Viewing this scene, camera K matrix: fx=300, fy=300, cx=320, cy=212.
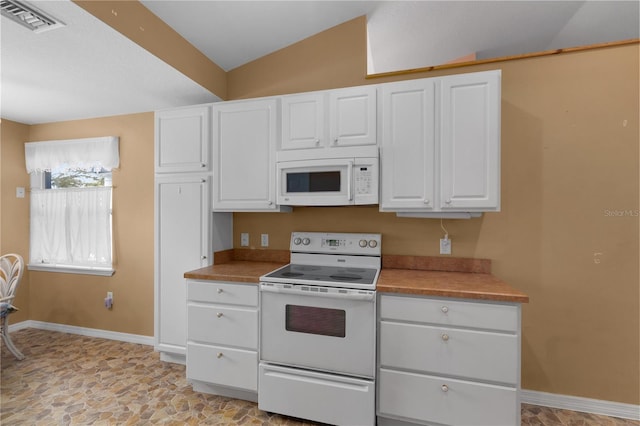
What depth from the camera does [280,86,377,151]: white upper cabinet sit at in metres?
2.16

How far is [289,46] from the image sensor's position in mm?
2707

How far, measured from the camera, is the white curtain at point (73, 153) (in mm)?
3256

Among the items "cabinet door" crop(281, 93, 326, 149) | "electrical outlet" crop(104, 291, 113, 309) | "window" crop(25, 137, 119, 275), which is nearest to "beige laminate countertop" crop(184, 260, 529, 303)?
"cabinet door" crop(281, 93, 326, 149)

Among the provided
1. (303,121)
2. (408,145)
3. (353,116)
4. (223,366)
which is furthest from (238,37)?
(223,366)

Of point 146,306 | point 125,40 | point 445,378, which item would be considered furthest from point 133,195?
point 445,378

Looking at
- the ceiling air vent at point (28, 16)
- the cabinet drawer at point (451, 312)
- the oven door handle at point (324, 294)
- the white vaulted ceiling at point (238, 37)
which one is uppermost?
the white vaulted ceiling at point (238, 37)

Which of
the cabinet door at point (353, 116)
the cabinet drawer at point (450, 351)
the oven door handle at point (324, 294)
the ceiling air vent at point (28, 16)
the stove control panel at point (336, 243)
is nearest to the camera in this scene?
the ceiling air vent at point (28, 16)

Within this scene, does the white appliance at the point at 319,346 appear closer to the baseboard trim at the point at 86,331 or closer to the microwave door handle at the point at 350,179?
the microwave door handle at the point at 350,179

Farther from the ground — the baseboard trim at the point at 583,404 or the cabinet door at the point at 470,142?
the cabinet door at the point at 470,142

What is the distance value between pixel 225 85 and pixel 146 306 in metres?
2.43

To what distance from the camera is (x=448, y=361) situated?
176cm

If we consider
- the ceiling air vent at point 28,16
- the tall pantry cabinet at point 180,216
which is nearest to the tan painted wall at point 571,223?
the tall pantry cabinet at point 180,216

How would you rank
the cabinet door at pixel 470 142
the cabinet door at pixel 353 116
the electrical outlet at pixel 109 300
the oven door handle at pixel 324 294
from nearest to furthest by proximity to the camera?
the oven door handle at pixel 324 294
the cabinet door at pixel 470 142
the cabinet door at pixel 353 116
the electrical outlet at pixel 109 300

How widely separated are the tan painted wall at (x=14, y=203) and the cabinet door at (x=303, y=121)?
351cm
